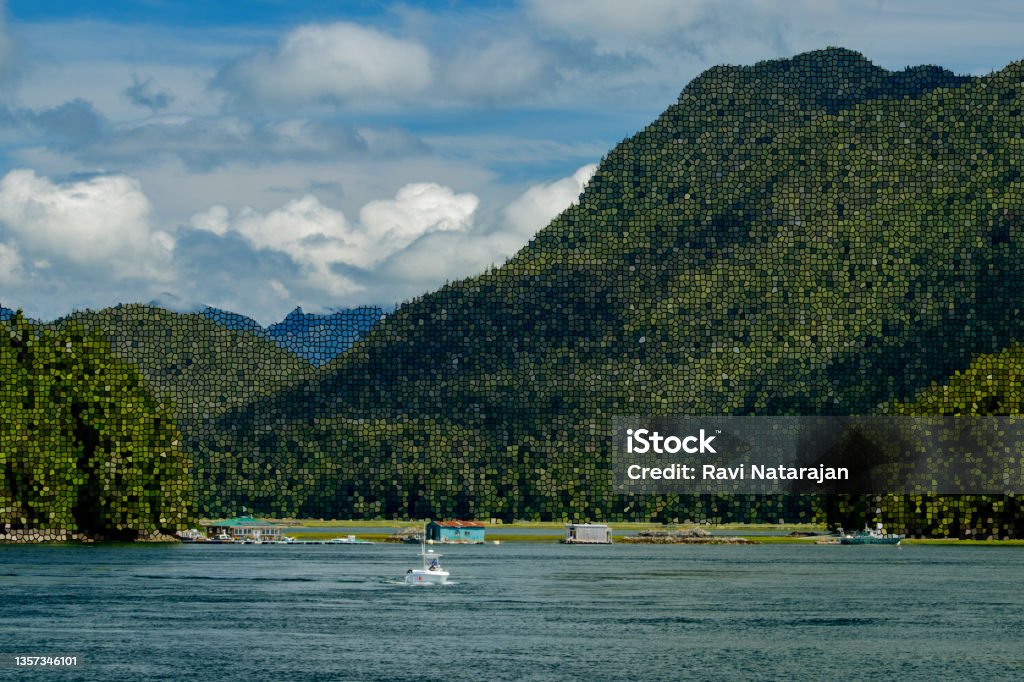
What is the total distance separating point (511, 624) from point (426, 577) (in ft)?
156

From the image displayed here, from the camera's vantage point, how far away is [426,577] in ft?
541

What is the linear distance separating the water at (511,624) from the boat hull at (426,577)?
242 centimetres

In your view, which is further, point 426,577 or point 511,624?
point 426,577

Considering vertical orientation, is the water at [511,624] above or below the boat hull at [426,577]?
below

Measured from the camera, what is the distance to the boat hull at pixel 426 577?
536ft

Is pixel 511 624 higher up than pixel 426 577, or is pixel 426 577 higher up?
pixel 426 577

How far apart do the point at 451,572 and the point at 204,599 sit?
2080 inches

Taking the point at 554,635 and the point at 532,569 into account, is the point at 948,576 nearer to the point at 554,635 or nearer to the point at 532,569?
the point at 532,569

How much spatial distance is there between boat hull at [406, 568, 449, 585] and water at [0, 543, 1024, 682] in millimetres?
2421

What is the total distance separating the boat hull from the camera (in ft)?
536

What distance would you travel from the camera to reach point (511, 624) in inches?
4653

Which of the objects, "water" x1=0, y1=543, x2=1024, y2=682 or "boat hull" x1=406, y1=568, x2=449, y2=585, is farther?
"boat hull" x1=406, y1=568, x2=449, y2=585

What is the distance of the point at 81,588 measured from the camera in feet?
470

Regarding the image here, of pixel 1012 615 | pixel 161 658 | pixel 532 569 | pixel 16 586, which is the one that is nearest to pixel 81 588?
pixel 16 586
